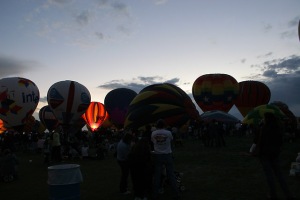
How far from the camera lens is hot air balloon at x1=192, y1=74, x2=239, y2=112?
1294 inches

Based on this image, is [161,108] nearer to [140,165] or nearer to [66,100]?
[66,100]

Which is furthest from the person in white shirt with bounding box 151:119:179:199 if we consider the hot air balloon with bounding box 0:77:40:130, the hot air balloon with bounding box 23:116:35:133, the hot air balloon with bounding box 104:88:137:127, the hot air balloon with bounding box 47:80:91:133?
the hot air balloon with bounding box 104:88:137:127

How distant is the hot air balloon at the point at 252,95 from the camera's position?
120 feet

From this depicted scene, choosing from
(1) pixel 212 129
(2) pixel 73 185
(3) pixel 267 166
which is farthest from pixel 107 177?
(1) pixel 212 129

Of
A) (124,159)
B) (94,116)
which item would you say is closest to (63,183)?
(124,159)

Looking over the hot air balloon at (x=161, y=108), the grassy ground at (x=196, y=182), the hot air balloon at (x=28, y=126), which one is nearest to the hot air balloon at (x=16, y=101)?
the hot air balloon at (x=28, y=126)

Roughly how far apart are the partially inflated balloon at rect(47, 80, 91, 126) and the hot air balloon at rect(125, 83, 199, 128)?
7.88m

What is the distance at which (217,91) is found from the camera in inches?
1294

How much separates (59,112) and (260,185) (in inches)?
807

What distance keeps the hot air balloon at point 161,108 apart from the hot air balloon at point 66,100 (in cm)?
789

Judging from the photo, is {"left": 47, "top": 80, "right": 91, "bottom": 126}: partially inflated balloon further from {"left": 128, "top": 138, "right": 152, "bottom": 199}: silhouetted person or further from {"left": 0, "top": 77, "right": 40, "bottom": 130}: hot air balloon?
{"left": 128, "top": 138, "right": 152, "bottom": 199}: silhouetted person

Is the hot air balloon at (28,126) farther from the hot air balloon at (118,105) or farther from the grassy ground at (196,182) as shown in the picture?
the grassy ground at (196,182)

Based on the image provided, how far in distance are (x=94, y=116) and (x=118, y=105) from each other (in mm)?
3126

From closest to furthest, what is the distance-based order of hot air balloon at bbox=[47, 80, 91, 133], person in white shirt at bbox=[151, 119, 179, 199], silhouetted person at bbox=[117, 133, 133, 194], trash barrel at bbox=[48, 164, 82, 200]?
trash barrel at bbox=[48, 164, 82, 200], person in white shirt at bbox=[151, 119, 179, 199], silhouetted person at bbox=[117, 133, 133, 194], hot air balloon at bbox=[47, 80, 91, 133]
